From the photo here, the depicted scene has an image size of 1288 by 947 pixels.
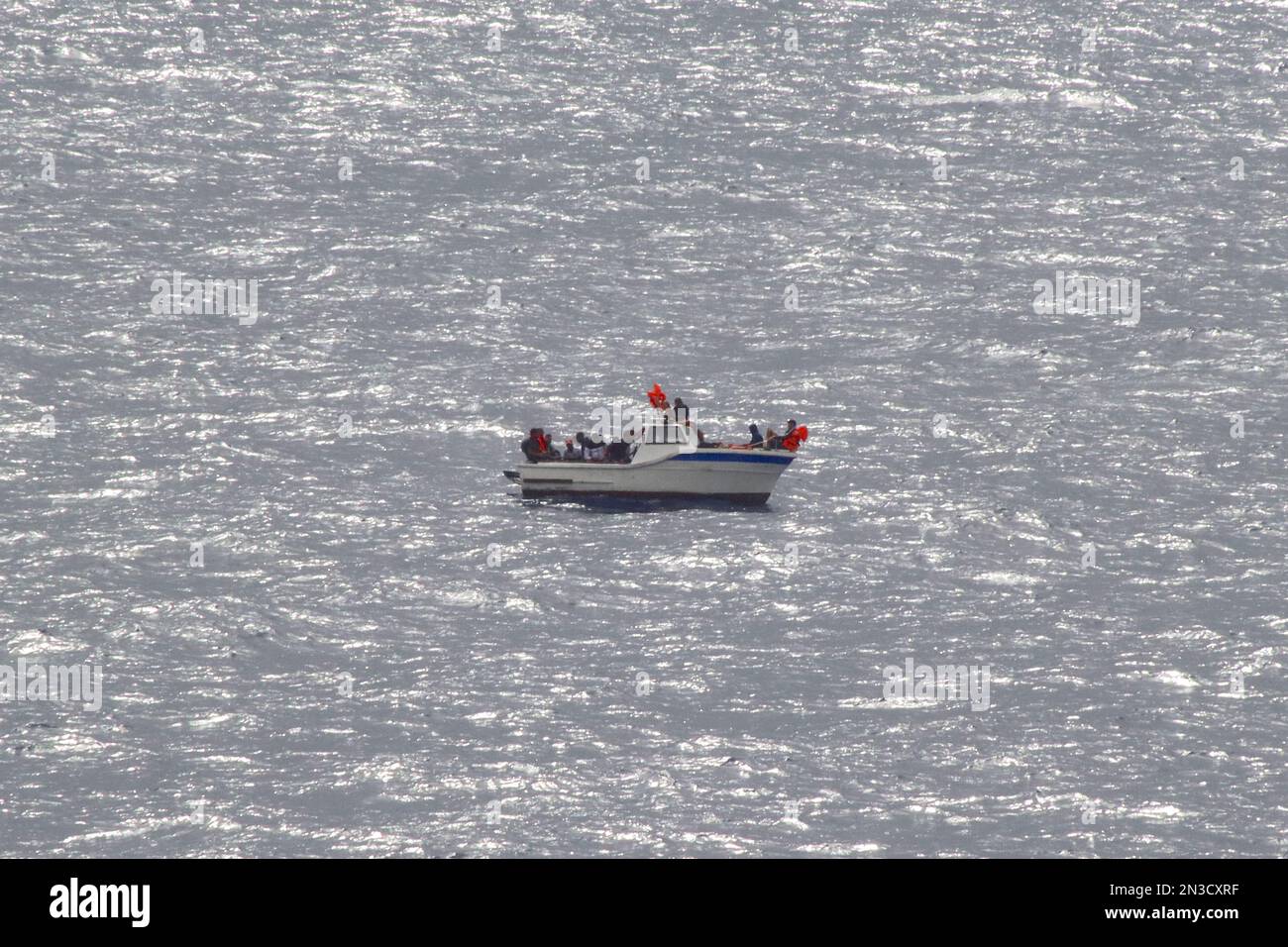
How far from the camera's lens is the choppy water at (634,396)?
40.6 meters

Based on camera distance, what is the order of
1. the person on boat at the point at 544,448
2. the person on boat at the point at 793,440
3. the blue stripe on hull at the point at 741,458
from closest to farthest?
the person on boat at the point at 793,440
the blue stripe on hull at the point at 741,458
the person on boat at the point at 544,448

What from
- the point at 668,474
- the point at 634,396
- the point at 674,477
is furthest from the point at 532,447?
the point at 634,396

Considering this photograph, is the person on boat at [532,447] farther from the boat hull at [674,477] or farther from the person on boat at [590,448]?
the person on boat at [590,448]

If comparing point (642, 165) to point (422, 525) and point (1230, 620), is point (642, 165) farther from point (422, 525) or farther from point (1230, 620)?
point (1230, 620)

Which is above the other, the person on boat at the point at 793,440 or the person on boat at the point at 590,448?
the person on boat at the point at 793,440

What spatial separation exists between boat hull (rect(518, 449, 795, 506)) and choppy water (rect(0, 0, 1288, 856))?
1.27 meters

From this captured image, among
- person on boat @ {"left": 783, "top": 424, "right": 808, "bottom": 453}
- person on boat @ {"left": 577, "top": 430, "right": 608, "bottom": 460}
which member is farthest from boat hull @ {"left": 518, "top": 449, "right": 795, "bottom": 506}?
person on boat @ {"left": 577, "top": 430, "right": 608, "bottom": 460}

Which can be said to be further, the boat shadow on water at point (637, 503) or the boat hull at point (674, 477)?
the boat shadow on water at point (637, 503)

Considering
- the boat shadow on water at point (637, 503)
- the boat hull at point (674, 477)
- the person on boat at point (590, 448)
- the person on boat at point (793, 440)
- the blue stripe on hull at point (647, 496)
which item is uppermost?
the person on boat at point (793, 440)

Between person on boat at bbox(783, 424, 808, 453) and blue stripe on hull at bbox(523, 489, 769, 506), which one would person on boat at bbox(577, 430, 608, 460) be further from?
→ person on boat at bbox(783, 424, 808, 453)

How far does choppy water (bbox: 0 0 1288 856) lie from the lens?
4056cm

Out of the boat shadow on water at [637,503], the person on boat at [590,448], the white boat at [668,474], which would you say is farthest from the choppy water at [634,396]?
the person on boat at [590,448]

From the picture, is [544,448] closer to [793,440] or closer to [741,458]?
[741,458]
